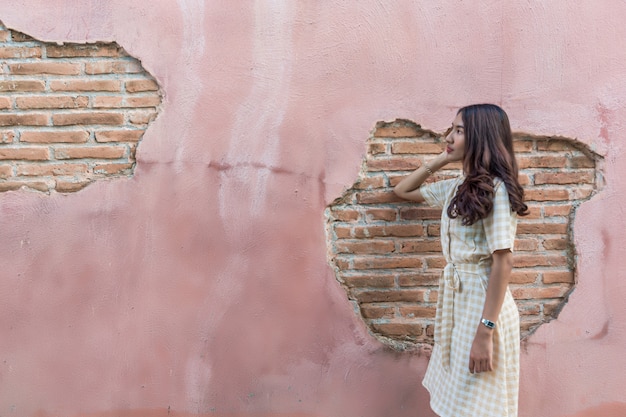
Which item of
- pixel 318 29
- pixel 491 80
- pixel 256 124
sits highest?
pixel 318 29

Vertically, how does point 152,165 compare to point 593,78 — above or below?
below

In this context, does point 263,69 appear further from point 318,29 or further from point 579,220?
point 579,220

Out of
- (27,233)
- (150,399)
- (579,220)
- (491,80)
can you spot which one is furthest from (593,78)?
(27,233)

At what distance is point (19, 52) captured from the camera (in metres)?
2.66

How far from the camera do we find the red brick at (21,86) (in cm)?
267

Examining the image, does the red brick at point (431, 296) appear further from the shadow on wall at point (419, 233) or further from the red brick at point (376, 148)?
the red brick at point (376, 148)

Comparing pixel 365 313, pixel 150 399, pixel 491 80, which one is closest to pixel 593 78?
pixel 491 80

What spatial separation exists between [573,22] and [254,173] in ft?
5.75

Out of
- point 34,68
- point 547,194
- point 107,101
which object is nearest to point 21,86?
point 34,68

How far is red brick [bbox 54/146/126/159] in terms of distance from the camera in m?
2.69

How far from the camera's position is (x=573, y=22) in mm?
2684

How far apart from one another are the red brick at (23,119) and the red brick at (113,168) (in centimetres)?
34

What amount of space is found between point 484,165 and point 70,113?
77.8 inches

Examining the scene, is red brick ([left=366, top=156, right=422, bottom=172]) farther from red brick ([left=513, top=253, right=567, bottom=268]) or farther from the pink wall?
red brick ([left=513, top=253, right=567, bottom=268])
